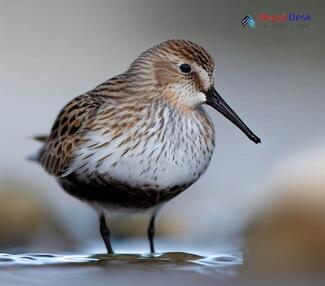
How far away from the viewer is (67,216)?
4.13 m

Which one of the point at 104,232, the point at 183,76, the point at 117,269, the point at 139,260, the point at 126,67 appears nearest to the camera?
the point at 117,269

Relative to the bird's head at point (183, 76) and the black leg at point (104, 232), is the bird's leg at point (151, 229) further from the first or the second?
the bird's head at point (183, 76)

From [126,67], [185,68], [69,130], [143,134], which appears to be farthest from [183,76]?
[126,67]

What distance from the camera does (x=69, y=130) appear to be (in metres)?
3.60

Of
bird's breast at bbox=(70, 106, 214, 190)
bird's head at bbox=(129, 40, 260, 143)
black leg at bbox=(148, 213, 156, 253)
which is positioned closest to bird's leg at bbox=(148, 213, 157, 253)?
black leg at bbox=(148, 213, 156, 253)

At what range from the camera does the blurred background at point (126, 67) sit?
13.4 ft

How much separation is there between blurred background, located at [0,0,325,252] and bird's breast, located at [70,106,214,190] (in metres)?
0.39

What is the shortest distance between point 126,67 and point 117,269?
2745 millimetres

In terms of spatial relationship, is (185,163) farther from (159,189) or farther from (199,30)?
(199,30)

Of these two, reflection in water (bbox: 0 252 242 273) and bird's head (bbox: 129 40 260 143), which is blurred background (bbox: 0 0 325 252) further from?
bird's head (bbox: 129 40 260 143)

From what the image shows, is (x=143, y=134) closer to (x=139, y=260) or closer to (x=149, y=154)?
(x=149, y=154)

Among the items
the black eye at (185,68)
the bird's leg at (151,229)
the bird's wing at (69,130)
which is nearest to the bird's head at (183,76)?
the black eye at (185,68)

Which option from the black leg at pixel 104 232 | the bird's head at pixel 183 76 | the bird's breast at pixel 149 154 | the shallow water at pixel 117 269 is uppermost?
the bird's head at pixel 183 76

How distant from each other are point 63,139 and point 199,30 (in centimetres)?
263
